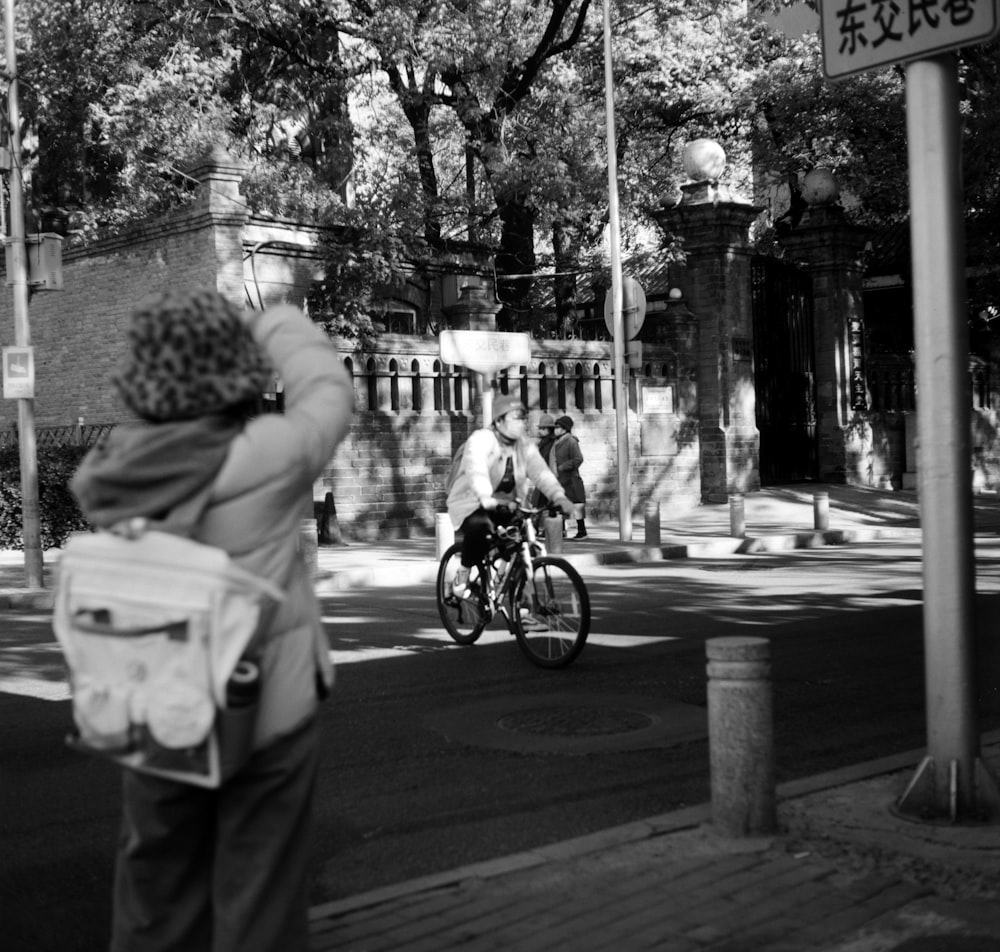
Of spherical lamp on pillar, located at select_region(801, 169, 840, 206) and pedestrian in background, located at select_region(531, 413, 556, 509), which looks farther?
spherical lamp on pillar, located at select_region(801, 169, 840, 206)

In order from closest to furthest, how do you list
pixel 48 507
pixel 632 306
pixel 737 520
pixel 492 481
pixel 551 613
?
pixel 551 613, pixel 492 481, pixel 737 520, pixel 632 306, pixel 48 507

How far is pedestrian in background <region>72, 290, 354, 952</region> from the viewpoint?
9.46 ft

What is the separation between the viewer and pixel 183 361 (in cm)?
287

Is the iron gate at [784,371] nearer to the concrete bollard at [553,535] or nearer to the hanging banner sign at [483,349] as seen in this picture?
the hanging banner sign at [483,349]

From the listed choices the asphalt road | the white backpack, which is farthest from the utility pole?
the white backpack

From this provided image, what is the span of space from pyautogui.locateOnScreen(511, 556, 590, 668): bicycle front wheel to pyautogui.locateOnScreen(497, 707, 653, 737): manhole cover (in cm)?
136

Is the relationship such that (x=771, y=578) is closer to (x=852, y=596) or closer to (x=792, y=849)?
(x=852, y=596)

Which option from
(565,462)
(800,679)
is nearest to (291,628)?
(800,679)

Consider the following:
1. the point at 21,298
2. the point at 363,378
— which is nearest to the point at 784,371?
the point at 363,378

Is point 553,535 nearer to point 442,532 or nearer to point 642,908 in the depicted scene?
point 442,532

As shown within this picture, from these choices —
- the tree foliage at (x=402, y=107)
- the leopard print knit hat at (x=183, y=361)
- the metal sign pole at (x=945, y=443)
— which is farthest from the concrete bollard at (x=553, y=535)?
the leopard print knit hat at (x=183, y=361)

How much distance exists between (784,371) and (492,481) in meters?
18.1

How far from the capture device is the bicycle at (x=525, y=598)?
9.00m

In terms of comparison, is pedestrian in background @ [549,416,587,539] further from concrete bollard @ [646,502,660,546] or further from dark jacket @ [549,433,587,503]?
concrete bollard @ [646,502,660,546]
